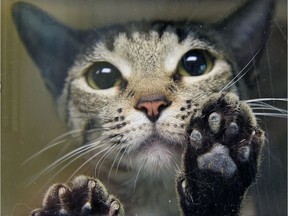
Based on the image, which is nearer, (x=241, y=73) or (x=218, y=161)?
(x=218, y=161)

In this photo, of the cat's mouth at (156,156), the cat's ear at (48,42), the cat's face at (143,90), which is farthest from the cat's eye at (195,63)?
the cat's ear at (48,42)

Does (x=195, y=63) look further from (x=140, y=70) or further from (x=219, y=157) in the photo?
(x=219, y=157)

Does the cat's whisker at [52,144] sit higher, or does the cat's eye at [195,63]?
the cat's eye at [195,63]

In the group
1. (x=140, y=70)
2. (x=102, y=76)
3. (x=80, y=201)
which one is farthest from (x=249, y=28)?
(x=80, y=201)

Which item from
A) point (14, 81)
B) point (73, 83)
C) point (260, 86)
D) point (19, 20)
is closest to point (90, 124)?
point (73, 83)

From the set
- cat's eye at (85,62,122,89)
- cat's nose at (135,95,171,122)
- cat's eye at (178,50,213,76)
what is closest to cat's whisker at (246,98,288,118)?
cat's eye at (178,50,213,76)

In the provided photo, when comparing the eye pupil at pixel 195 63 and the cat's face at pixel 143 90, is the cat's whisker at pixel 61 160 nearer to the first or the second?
the cat's face at pixel 143 90

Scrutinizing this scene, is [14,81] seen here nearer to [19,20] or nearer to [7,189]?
[19,20]
